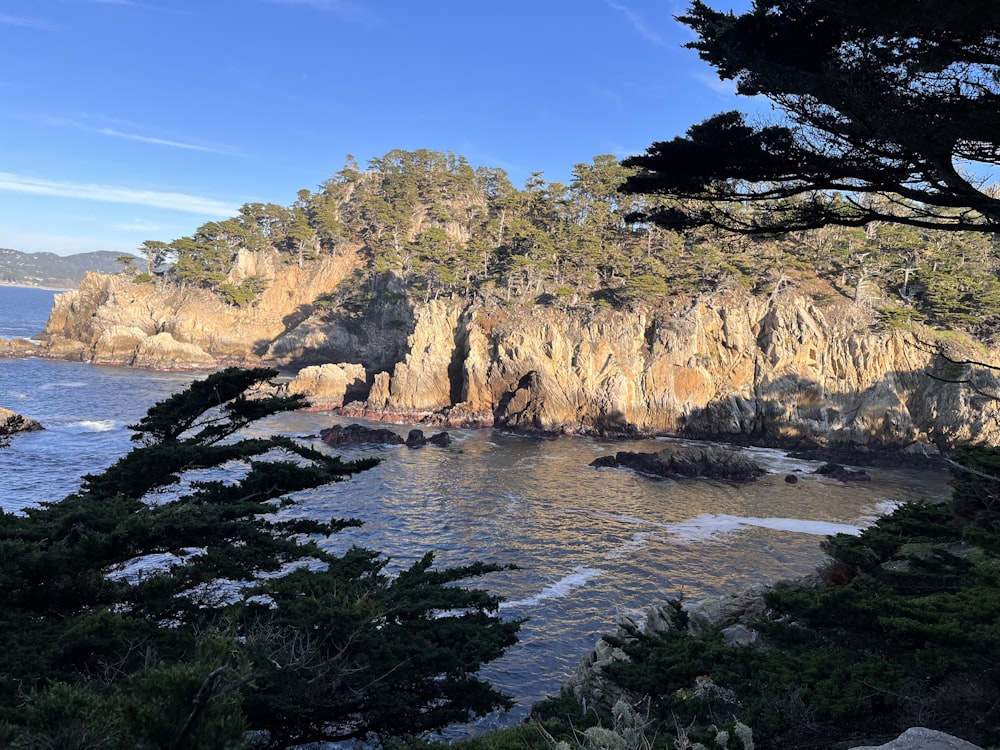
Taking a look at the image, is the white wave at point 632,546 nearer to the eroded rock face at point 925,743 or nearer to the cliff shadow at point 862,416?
the eroded rock face at point 925,743

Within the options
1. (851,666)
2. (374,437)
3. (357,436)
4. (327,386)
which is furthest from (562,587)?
(327,386)

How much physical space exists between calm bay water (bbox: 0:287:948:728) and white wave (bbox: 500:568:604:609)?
71 millimetres

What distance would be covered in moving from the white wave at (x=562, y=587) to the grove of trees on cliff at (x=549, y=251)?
2374cm

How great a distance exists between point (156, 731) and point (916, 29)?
8.18 metres

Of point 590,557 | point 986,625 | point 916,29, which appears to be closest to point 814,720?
point 986,625

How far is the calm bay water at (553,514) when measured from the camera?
19.4 m

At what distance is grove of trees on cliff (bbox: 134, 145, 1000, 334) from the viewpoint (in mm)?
51094

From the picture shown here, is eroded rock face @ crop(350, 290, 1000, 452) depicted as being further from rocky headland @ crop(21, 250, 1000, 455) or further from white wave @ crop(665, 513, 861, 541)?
white wave @ crop(665, 513, 861, 541)

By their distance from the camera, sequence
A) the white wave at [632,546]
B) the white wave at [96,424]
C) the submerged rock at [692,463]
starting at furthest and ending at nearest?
the white wave at [96,424] → the submerged rock at [692,463] → the white wave at [632,546]

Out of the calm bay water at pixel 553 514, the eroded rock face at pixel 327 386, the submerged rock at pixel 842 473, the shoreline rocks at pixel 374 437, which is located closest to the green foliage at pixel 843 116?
the calm bay water at pixel 553 514

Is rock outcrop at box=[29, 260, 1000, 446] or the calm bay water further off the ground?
rock outcrop at box=[29, 260, 1000, 446]

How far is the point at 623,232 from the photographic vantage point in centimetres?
6228

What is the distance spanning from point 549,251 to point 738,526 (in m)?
36.5

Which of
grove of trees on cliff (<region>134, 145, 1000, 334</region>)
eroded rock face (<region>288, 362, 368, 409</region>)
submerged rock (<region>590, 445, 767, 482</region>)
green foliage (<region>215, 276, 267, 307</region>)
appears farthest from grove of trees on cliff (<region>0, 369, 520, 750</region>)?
green foliage (<region>215, 276, 267, 307</region>)
